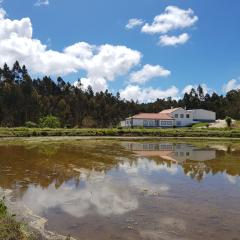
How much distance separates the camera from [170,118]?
92312 mm

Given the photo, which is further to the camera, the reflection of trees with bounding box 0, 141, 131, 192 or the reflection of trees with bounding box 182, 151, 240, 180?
the reflection of trees with bounding box 182, 151, 240, 180

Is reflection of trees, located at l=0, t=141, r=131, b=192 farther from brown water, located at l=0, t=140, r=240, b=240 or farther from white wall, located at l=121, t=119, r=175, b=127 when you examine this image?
white wall, located at l=121, t=119, r=175, b=127

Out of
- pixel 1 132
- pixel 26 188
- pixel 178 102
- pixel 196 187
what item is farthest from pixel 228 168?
pixel 178 102

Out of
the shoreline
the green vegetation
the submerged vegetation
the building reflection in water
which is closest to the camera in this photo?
the green vegetation

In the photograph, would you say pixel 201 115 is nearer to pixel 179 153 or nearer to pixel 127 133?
pixel 127 133

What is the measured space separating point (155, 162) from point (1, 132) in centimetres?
3382

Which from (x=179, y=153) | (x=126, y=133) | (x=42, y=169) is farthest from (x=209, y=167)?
(x=126, y=133)

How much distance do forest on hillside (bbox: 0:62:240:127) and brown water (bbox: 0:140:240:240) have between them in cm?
6592

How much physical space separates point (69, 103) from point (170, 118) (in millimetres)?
31424

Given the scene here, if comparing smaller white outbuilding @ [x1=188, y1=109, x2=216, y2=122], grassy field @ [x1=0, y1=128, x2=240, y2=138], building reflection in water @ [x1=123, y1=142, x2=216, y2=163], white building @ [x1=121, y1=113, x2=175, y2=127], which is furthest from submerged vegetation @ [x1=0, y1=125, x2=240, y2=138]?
smaller white outbuilding @ [x1=188, y1=109, x2=216, y2=122]

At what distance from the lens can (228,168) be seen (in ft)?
73.6

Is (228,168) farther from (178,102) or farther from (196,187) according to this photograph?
(178,102)

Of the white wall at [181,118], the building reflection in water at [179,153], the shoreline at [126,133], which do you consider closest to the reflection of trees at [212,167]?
the building reflection in water at [179,153]

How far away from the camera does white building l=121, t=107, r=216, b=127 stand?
88.7 meters
